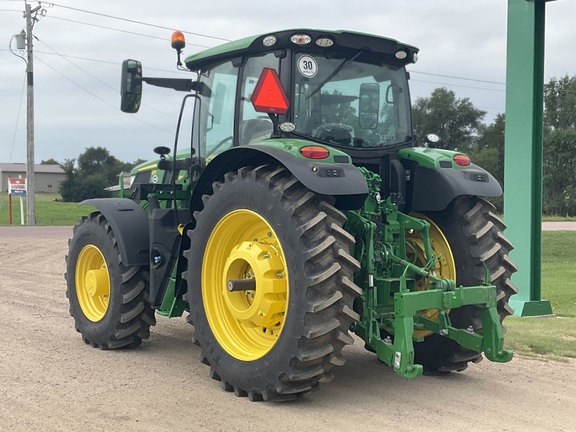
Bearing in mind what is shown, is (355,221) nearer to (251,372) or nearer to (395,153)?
(395,153)

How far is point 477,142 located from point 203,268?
62.5 meters

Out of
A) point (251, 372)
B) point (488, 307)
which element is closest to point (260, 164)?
point (251, 372)

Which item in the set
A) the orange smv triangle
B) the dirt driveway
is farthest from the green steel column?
the orange smv triangle

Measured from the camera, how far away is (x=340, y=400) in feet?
16.2

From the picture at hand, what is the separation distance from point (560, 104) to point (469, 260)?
64236mm

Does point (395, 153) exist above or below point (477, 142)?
below

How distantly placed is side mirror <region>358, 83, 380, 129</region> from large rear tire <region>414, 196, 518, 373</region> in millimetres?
920

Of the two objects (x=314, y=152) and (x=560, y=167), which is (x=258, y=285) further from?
(x=560, y=167)

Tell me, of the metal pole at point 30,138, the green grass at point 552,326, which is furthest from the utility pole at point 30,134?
the green grass at point 552,326

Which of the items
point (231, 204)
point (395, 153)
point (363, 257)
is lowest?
point (363, 257)

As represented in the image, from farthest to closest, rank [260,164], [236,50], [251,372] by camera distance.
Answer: [236,50]
[260,164]
[251,372]

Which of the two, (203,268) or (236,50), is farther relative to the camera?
(236,50)

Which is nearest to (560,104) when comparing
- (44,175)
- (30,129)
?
(30,129)

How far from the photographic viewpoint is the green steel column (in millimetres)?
9125
